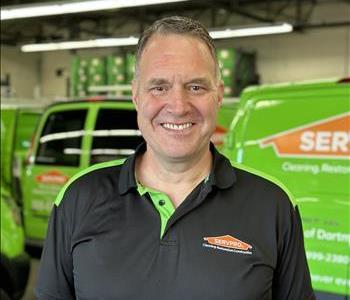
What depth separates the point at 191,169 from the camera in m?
1.63

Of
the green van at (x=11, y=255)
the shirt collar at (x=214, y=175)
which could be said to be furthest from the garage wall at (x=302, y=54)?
the shirt collar at (x=214, y=175)

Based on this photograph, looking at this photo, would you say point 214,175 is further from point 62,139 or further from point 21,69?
point 21,69

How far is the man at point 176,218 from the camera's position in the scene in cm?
149

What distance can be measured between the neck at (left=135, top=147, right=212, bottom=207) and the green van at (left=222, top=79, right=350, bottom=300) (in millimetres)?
1331

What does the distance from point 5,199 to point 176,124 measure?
2822mm

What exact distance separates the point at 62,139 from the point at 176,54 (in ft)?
16.0

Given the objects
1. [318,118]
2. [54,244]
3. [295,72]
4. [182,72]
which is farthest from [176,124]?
[295,72]

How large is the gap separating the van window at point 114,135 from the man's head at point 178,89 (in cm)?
406

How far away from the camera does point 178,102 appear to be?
1518 mm

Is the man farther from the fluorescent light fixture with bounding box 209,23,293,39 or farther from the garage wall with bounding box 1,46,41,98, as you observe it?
the garage wall with bounding box 1,46,41,98

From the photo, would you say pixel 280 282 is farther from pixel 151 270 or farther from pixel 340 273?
pixel 340 273

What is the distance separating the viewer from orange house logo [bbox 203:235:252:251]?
4.91 feet

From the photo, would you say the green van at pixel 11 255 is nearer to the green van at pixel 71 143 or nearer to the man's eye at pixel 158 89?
the green van at pixel 71 143

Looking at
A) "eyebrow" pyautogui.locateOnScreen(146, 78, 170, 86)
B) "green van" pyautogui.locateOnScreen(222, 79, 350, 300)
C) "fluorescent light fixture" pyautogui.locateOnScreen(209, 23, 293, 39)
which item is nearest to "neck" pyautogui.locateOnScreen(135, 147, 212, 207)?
"eyebrow" pyautogui.locateOnScreen(146, 78, 170, 86)
